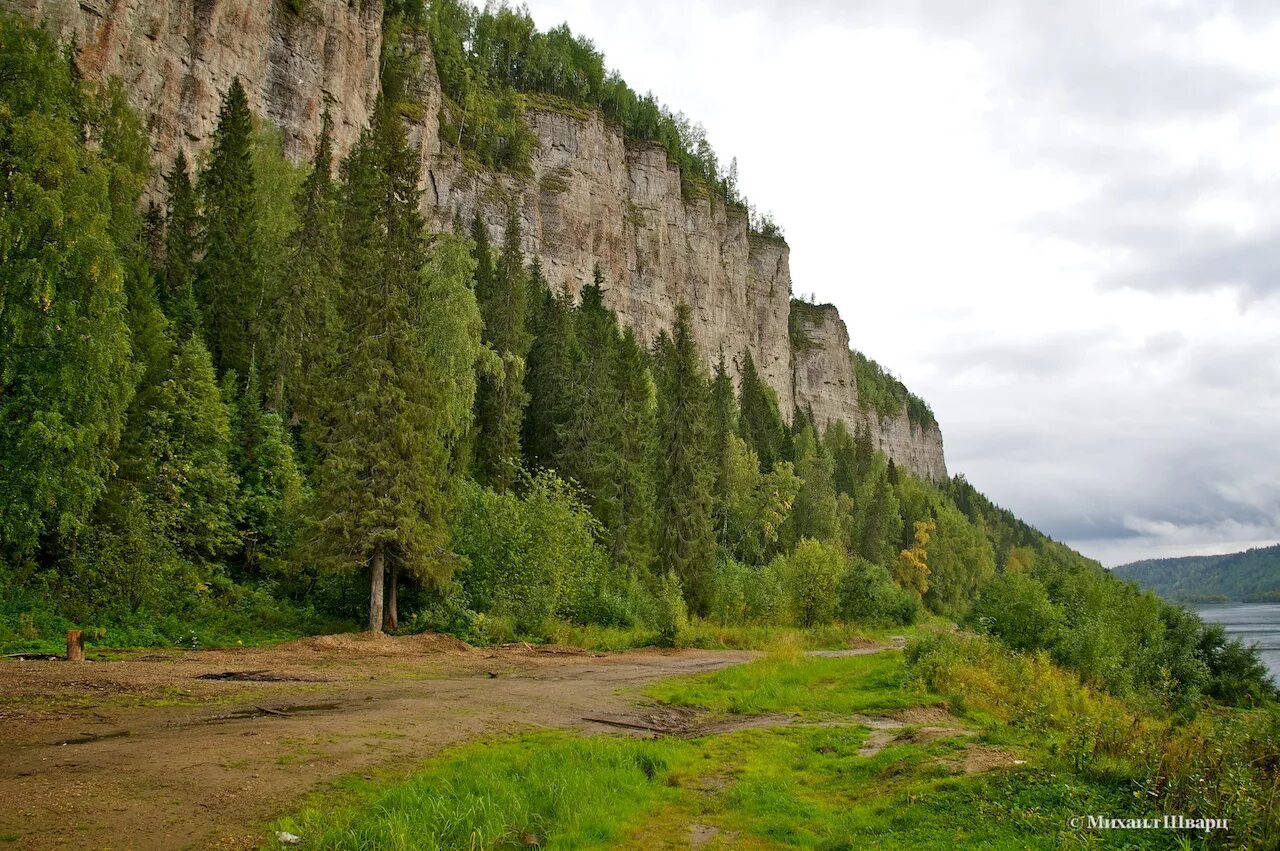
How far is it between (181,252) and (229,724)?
33.8m

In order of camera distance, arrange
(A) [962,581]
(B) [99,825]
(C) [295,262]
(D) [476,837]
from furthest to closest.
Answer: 1. (A) [962,581]
2. (C) [295,262]
3. (D) [476,837]
4. (B) [99,825]

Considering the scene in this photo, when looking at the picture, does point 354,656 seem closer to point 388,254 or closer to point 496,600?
point 496,600

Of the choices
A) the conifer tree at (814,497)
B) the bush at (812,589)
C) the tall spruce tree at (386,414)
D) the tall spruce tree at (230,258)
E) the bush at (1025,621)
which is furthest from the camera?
the conifer tree at (814,497)

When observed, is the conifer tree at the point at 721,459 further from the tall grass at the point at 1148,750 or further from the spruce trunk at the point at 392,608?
the tall grass at the point at 1148,750

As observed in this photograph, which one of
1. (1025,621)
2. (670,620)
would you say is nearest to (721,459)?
(670,620)

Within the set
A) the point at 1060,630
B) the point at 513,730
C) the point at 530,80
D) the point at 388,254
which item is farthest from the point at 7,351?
the point at 530,80

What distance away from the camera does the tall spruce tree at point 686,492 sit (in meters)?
47.0

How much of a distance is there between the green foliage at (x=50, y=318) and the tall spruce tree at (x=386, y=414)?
21.8ft

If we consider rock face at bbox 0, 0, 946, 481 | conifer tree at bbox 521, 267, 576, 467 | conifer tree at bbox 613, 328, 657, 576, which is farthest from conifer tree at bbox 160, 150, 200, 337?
conifer tree at bbox 613, 328, 657, 576

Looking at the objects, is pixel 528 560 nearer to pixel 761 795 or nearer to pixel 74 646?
pixel 74 646

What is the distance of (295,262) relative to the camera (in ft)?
123

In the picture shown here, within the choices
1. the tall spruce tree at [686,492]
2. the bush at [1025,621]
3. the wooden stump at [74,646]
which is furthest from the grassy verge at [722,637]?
the wooden stump at [74,646]

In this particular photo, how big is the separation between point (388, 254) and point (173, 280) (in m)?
17.1

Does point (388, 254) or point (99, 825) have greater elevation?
point (388, 254)
